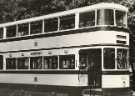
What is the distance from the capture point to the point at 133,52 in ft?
85.3

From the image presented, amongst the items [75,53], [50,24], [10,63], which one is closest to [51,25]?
[50,24]

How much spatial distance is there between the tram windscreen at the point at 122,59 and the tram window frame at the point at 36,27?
5.09m

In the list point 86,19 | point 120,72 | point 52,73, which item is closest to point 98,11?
point 86,19

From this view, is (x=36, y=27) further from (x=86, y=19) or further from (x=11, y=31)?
(x=86, y=19)

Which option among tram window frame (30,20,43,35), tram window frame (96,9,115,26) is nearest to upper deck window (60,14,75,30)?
tram window frame (96,9,115,26)

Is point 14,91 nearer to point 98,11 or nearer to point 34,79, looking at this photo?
point 34,79

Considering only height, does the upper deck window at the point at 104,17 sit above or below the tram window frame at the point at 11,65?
above

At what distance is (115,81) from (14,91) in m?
7.89

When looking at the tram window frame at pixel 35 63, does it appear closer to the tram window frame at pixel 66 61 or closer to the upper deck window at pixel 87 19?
the tram window frame at pixel 66 61

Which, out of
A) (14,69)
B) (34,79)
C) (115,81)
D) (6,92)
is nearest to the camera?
(115,81)

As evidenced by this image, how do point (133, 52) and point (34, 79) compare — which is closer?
point (34, 79)

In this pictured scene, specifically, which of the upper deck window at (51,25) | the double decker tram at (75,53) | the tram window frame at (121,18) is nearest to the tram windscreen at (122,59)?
the double decker tram at (75,53)

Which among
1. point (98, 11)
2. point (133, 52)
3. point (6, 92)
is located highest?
point (98, 11)

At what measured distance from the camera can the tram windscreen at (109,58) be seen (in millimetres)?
18172
